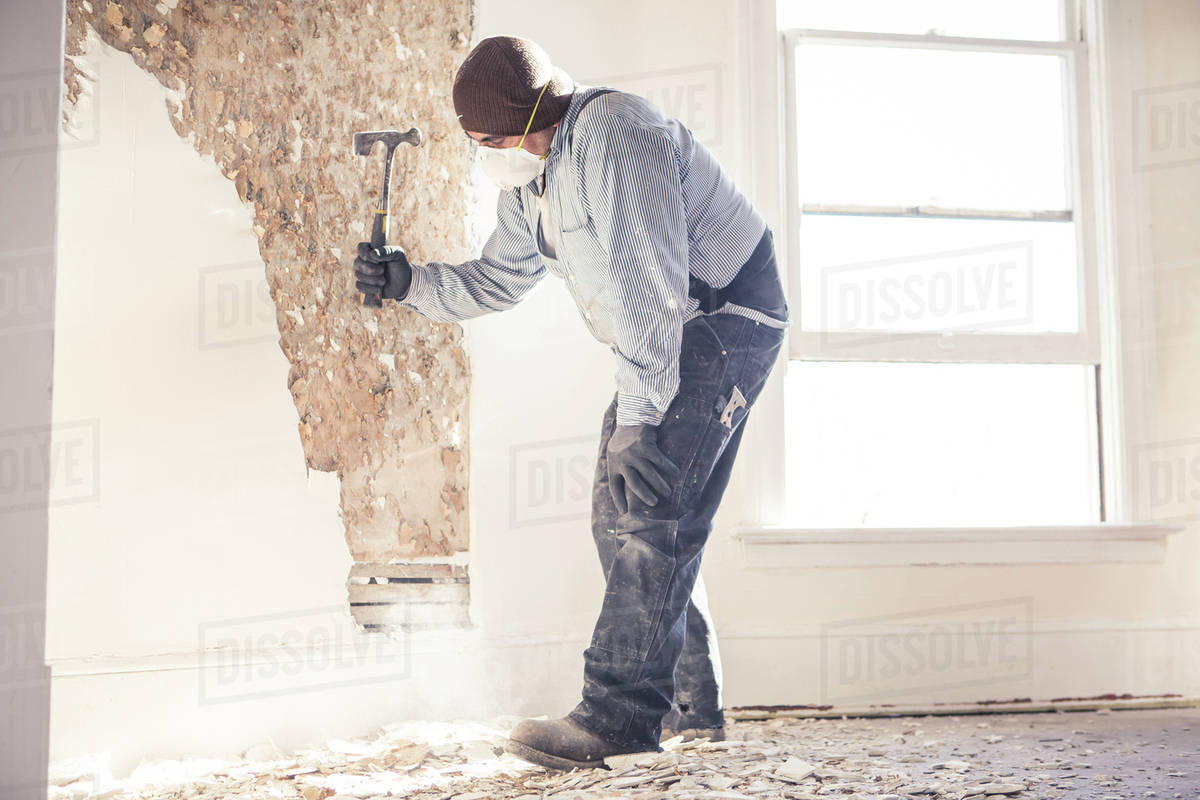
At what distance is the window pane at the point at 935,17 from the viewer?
267 cm

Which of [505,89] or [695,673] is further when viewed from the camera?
[695,673]

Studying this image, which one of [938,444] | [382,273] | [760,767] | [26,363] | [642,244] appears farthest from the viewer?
[938,444]

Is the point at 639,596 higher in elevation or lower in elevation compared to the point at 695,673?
higher

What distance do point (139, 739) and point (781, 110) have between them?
2344mm

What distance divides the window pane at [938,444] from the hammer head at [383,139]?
1237 mm

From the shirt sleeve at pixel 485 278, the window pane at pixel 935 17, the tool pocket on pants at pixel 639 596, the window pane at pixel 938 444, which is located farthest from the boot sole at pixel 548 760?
the window pane at pixel 935 17

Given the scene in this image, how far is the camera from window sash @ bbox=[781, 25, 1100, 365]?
2.60m

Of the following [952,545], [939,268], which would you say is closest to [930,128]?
[939,268]

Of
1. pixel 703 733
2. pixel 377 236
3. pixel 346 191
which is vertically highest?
pixel 346 191

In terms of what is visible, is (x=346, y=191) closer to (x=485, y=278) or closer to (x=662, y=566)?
(x=485, y=278)

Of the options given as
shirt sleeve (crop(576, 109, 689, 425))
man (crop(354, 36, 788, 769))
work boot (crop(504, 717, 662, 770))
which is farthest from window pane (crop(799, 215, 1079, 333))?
work boot (crop(504, 717, 662, 770))

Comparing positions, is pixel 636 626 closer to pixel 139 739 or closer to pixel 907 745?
pixel 907 745

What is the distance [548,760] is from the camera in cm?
174

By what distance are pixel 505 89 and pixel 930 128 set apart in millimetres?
1553
